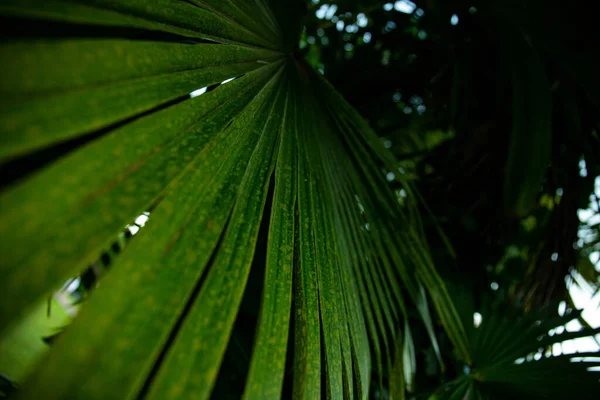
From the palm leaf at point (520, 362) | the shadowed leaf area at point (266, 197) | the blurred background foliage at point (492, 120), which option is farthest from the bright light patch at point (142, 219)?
the palm leaf at point (520, 362)

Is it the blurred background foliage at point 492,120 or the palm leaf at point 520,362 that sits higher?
the blurred background foliage at point 492,120

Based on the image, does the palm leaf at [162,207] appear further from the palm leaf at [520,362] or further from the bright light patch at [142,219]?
the palm leaf at [520,362]

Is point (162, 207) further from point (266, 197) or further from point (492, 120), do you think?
point (492, 120)

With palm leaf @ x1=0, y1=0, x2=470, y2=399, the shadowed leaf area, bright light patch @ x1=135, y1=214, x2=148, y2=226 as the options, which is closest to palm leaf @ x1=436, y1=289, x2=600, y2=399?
the shadowed leaf area

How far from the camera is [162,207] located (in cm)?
28

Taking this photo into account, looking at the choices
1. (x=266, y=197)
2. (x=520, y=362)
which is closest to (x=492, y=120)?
(x=520, y=362)

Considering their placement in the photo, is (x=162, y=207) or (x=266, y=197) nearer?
(x=162, y=207)

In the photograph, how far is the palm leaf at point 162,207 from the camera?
20cm

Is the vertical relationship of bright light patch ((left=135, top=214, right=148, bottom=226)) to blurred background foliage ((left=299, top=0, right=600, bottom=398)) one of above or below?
below

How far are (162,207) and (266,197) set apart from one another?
0.15 meters

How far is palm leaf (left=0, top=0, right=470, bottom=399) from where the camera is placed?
0.20 metres

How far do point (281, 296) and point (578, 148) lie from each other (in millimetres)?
946

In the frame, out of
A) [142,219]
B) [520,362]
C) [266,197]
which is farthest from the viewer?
[520,362]

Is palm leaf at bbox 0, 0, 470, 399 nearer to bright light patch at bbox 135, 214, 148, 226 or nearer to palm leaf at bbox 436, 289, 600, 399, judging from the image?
bright light patch at bbox 135, 214, 148, 226
